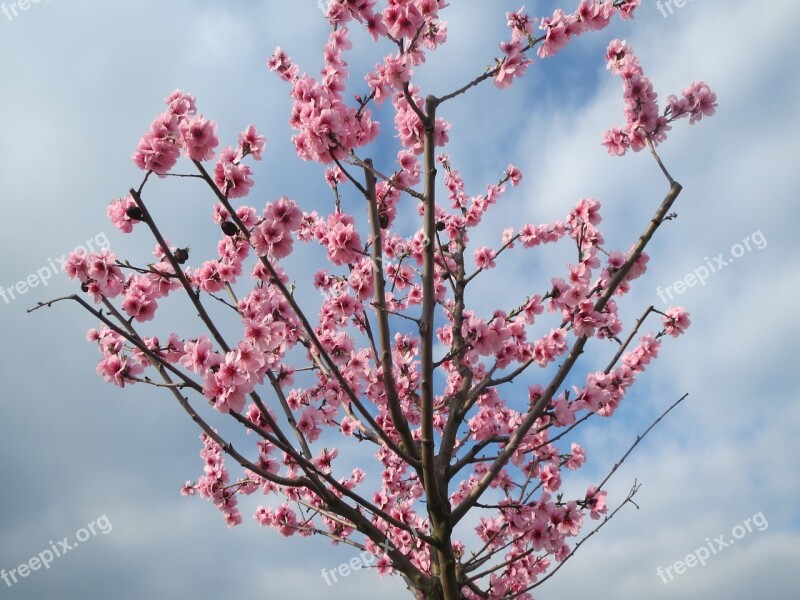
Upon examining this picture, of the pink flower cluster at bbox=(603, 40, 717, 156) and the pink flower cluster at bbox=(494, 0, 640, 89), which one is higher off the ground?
the pink flower cluster at bbox=(494, 0, 640, 89)

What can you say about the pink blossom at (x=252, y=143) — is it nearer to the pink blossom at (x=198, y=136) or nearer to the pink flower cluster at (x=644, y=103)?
the pink blossom at (x=198, y=136)

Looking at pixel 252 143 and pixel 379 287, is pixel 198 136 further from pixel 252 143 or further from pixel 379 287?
pixel 379 287

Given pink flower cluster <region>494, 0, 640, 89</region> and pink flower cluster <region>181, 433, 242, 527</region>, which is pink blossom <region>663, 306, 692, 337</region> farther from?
pink flower cluster <region>181, 433, 242, 527</region>

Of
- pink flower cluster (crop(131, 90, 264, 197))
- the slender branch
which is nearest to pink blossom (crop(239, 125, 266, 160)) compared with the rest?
pink flower cluster (crop(131, 90, 264, 197))

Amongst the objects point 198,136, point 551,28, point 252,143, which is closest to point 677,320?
point 551,28

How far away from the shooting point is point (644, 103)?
527 centimetres

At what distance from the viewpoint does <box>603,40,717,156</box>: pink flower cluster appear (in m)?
→ 5.21

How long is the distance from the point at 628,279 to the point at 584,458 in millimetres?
3166

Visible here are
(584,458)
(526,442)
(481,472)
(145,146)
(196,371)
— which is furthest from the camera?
(481,472)

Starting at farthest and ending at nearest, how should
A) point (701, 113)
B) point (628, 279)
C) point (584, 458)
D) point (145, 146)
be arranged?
point (584, 458), point (628, 279), point (701, 113), point (145, 146)

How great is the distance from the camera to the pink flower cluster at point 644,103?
5.21m

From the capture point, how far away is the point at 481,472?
28.9 feet

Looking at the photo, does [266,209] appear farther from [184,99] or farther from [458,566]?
[458,566]

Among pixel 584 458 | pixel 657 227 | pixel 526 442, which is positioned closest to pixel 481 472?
pixel 584 458
